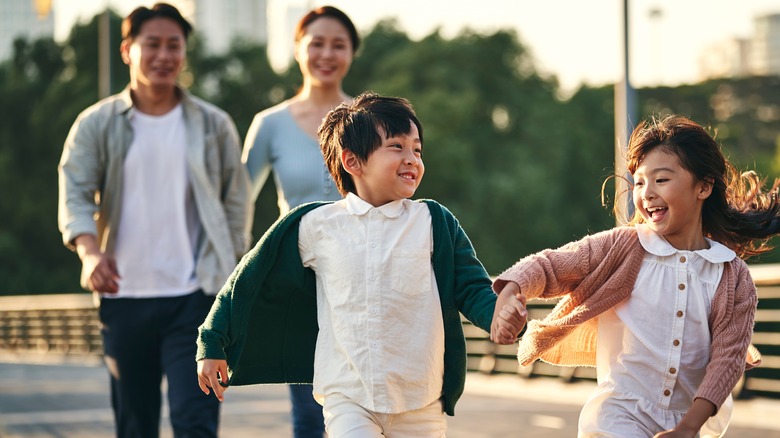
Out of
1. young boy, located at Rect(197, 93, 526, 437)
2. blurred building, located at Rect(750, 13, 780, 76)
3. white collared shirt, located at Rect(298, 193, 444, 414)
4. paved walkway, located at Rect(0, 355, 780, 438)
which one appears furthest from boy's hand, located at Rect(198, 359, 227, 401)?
blurred building, located at Rect(750, 13, 780, 76)

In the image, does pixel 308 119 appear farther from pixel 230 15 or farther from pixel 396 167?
pixel 230 15

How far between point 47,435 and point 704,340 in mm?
7015

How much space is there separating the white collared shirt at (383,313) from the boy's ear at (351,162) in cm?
12

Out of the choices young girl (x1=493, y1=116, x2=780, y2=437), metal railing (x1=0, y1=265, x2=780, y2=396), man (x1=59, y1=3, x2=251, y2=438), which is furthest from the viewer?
metal railing (x1=0, y1=265, x2=780, y2=396)

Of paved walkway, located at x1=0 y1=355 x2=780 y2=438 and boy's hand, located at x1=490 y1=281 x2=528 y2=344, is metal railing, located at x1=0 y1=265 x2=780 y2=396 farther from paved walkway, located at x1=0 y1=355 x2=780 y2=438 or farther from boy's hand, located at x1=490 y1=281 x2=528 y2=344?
boy's hand, located at x1=490 y1=281 x2=528 y2=344

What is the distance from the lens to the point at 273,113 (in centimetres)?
624

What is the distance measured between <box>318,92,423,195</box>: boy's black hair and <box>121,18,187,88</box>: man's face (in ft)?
5.49

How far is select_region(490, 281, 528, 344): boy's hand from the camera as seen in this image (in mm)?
3949

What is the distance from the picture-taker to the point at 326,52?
616 cm

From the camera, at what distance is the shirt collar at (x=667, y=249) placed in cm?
430

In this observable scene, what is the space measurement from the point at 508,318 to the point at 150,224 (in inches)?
97.3

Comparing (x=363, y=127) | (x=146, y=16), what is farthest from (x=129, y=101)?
(x=363, y=127)

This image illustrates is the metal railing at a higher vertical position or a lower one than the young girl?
lower

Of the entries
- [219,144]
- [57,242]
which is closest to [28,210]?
[57,242]
